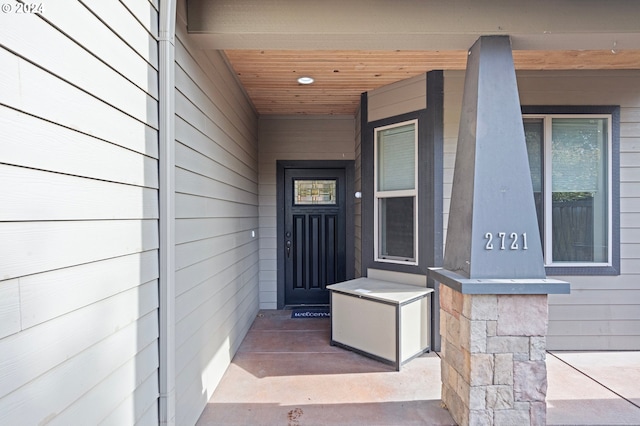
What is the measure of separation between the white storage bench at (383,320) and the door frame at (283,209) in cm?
130

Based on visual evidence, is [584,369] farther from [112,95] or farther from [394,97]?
[112,95]

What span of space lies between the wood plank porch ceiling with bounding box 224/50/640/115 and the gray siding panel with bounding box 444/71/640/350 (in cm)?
15

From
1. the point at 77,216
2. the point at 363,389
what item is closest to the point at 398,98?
the point at 363,389

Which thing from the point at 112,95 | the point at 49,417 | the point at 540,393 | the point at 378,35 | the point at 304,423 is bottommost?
the point at 304,423

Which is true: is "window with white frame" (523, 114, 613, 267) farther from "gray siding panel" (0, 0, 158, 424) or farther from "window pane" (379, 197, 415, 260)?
"gray siding panel" (0, 0, 158, 424)

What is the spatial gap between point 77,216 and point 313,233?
12.4ft

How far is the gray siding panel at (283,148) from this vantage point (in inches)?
185

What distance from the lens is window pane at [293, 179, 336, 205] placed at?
4828 millimetres

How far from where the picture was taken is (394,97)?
354 centimetres

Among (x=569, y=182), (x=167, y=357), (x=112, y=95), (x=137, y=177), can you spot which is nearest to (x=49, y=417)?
(x=167, y=357)

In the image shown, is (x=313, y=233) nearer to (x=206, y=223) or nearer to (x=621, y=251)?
(x=206, y=223)

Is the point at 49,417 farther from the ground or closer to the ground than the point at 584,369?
farther from the ground

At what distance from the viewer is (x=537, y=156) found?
3336 millimetres

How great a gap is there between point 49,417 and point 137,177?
36.0 inches
